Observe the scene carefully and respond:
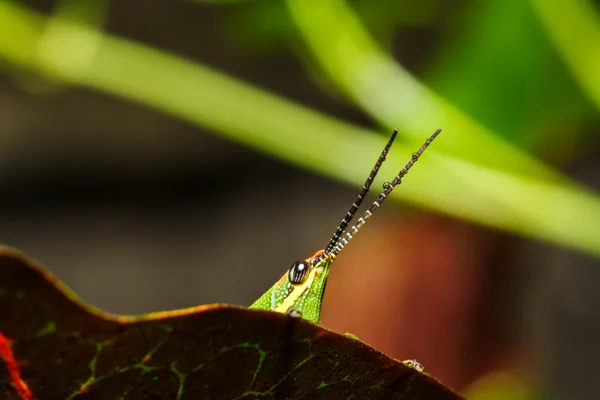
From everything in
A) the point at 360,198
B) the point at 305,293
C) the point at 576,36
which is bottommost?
the point at 305,293

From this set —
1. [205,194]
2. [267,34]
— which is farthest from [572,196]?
[205,194]

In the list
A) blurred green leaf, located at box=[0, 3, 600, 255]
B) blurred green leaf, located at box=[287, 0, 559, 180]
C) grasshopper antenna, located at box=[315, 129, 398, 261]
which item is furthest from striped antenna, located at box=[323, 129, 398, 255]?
blurred green leaf, located at box=[287, 0, 559, 180]

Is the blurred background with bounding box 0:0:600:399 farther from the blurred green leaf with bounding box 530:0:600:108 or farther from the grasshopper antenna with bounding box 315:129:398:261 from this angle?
the grasshopper antenna with bounding box 315:129:398:261

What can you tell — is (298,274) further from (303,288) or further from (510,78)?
(510,78)

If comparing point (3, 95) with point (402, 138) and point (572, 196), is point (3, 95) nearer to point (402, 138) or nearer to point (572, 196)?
point (402, 138)

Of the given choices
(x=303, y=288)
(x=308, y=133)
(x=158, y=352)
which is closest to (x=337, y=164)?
(x=308, y=133)

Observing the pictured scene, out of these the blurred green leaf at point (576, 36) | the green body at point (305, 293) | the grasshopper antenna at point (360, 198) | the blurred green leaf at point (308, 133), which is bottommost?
the green body at point (305, 293)

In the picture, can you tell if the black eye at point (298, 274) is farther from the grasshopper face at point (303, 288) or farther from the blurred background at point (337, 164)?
the blurred background at point (337, 164)

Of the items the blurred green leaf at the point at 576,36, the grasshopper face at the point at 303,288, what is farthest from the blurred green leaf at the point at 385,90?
the grasshopper face at the point at 303,288
